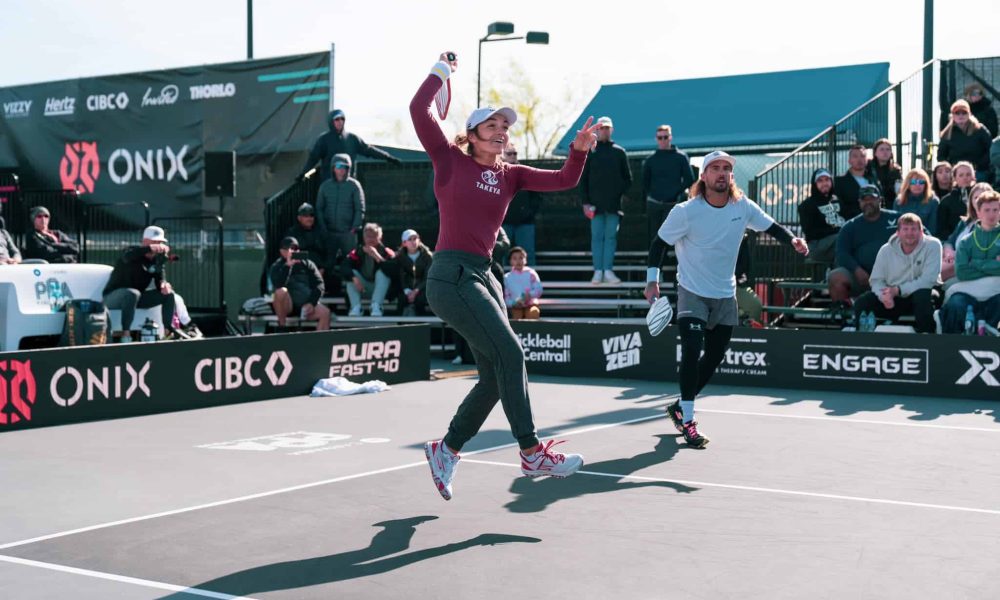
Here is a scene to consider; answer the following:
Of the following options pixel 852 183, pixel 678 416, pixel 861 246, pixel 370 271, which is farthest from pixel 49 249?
pixel 678 416

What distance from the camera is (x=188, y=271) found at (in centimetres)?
2202

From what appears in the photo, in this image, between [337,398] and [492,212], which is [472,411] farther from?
[337,398]

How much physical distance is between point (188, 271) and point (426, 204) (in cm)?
455

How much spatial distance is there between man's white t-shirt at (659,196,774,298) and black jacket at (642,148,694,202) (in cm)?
874

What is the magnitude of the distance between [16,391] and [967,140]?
13.3 meters

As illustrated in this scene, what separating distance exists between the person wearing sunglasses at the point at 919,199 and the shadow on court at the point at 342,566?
1118 centimetres

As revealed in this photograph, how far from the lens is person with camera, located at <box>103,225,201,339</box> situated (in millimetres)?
15148

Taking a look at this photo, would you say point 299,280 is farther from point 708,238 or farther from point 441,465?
point 441,465

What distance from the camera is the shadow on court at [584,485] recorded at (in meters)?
6.76

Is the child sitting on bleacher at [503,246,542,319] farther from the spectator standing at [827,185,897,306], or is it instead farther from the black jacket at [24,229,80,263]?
the black jacket at [24,229,80,263]

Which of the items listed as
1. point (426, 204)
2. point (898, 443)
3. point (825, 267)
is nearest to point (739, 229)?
point (898, 443)

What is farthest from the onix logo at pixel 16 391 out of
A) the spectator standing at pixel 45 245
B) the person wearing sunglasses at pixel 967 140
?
the person wearing sunglasses at pixel 967 140

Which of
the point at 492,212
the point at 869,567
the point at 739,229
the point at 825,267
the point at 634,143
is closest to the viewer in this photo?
the point at 869,567

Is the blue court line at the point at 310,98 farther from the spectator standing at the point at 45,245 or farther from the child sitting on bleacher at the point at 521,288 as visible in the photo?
the child sitting on bleacher at the point at 521,288
